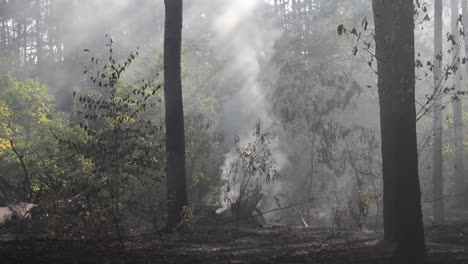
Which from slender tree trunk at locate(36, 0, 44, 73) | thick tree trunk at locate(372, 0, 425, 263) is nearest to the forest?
thick tree trunk at locate(372, 0, 425, 263)

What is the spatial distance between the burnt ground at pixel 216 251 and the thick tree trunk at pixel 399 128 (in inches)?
12.3

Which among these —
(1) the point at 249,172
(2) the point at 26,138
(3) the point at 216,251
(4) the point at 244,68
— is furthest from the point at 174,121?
(4) the point at 244,68

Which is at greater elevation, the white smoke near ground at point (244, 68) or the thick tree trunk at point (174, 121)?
the white smoke near ground at point (244, 68)

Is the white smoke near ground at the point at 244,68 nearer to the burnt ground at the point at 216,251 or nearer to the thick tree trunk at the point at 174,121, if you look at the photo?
the thick tree trunk at the point at 174,121

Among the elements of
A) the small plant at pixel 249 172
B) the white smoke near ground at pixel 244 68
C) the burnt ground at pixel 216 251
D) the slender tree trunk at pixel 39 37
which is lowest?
the burnt ground at pixel 216 251

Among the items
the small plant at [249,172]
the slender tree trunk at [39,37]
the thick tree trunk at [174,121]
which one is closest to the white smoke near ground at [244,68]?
the small plant at [249,172]

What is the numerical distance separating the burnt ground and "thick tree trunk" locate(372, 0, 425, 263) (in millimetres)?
312

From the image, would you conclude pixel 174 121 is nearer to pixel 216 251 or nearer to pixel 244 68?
pixel 216 251

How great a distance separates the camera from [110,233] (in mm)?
6488

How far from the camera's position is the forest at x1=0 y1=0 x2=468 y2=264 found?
6.38 m

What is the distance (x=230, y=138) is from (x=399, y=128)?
2638cm

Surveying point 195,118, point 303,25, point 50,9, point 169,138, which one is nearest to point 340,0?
point 303,25

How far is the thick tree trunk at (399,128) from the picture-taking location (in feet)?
20.0

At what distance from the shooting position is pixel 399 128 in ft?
20.5
